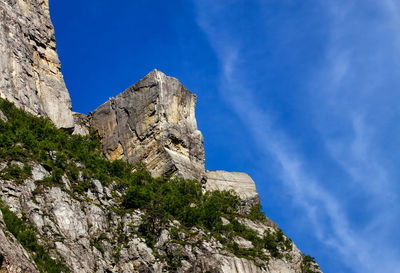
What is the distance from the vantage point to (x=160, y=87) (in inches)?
3236

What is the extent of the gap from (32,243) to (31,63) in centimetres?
3589

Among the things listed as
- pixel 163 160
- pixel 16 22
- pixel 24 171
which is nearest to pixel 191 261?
pixel 24 171

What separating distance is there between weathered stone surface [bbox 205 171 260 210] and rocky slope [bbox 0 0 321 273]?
0.65 ft

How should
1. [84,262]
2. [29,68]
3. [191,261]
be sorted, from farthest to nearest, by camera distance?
[29,68]
[191,261]
[84,262]

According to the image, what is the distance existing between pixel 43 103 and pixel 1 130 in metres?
17.3

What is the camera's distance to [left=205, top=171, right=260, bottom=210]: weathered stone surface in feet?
278

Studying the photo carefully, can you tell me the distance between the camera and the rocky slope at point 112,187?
147 feet

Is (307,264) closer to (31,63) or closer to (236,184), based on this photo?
(236,184)

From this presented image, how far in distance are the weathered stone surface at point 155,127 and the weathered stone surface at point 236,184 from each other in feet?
14.6

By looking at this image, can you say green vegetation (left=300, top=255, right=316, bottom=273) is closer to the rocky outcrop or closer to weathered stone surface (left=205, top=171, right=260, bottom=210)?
weathered stone surface (left=205, top=171, right=260, bottom=210)

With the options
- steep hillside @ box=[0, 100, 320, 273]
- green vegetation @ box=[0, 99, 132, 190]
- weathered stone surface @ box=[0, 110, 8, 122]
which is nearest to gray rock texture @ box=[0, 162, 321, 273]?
steep hillside @ box=[0, 100, 320, 273]

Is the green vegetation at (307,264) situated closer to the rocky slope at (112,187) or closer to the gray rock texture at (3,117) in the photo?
the rocky slope at (112,187)

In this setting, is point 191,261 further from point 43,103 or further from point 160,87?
point 160,87

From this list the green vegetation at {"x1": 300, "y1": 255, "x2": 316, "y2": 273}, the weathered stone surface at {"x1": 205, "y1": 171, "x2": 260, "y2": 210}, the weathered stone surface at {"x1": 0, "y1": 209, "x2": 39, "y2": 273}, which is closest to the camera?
the weathered stone surface at {"x1": 0, "y1": 209, "x2": 39, "y2": 273}
